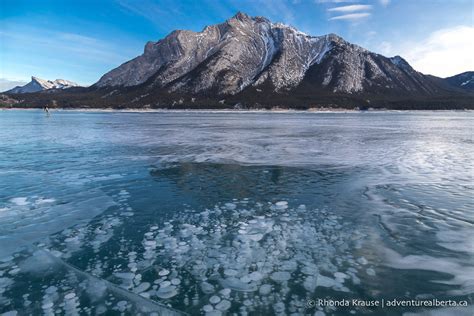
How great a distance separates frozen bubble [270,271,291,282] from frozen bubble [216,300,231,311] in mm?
1286

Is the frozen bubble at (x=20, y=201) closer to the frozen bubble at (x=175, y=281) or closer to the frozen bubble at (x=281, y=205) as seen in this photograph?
the frozen bubble at (x=175, y=281)

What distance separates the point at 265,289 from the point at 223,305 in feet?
3.27

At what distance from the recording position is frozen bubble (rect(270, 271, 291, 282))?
712 cm

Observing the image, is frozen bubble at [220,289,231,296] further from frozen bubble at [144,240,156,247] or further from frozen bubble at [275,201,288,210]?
frozen bubble at [275,201,288,210]

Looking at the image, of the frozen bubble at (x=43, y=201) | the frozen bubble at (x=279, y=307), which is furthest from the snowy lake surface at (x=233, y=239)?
the frozen bubble at (x=43, y=201)

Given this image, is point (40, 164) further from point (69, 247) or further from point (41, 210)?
point (69, 247)

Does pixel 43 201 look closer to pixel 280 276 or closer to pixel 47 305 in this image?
pixel 47 305

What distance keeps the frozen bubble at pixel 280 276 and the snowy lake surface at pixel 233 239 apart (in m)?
0.06

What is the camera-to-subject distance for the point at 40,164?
2012 centimetres

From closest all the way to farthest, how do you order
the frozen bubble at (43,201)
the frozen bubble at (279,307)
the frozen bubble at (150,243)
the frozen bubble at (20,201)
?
the frozen bubble at (279,307) < the frozen bubble at (150,243) < the frozen bubble at (20,201) < the frozen bubble at (43,201)

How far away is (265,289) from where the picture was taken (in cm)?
675

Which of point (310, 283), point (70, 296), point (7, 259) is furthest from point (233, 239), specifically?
point (7, 259)

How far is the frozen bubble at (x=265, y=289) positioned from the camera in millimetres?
6641

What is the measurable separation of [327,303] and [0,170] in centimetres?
1922
